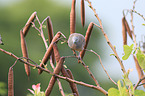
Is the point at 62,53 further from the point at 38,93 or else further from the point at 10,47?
the point at 38,93

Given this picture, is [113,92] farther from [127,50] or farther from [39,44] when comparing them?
[39,44]

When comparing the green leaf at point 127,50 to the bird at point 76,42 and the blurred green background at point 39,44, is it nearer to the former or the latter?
the bird at point 76,42

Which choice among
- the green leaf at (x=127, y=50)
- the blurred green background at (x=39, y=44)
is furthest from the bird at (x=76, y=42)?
the blurred green background at (x=39, y=44)

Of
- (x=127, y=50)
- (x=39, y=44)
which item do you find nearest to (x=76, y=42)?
(x=127, y=50)

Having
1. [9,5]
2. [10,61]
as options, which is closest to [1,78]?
[10,61]

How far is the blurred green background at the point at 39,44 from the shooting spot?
22141 millimetres

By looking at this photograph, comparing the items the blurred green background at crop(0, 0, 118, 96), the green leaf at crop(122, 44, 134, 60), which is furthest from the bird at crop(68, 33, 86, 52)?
the blurred green background at crop(0, 0, 118, 96)

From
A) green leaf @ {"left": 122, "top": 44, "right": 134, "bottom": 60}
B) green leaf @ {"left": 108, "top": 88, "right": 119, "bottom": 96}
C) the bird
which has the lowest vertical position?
green leaf @ {"left": 108, "top": 88, "right": 119, "bottom": 96}

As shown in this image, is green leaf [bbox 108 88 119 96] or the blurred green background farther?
the blurred green background

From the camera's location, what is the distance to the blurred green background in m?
22.1

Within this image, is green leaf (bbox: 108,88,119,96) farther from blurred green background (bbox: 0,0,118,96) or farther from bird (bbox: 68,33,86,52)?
blurred green background (bbox: 0,0,118,96)

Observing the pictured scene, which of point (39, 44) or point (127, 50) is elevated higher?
point (39, 44)

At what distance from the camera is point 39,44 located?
24344 millimetres

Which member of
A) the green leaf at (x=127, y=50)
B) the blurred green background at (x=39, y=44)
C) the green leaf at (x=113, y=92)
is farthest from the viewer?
the blurred green background at (x=39, y=44)
